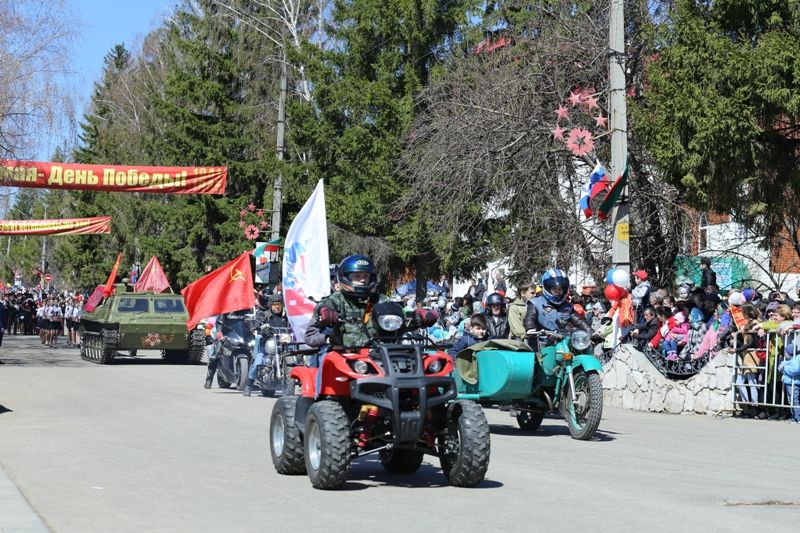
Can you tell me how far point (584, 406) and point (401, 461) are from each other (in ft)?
12.4

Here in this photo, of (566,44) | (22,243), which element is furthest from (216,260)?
(22,243)

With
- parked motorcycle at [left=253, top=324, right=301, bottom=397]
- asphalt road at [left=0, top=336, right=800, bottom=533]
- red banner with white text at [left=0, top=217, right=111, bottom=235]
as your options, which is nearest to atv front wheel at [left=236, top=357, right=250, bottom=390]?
parked motorcycle at [left=253, top=324, right=301, bottom=397]

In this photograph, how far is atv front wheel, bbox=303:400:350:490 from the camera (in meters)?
9.16

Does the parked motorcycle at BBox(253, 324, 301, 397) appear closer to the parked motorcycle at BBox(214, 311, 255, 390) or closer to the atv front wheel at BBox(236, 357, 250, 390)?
the atv front wheel at BBox(236, 357, 250, 390)

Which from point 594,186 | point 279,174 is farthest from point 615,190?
point 279,174

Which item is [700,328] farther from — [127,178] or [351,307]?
[127,178]

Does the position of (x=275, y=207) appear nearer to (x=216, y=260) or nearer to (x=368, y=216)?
(x=368, y=216)

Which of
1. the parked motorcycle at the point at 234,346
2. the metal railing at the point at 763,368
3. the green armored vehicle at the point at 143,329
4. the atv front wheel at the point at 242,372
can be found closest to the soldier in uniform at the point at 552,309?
the metal railing at the point at 763,368

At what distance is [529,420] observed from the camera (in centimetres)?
1503

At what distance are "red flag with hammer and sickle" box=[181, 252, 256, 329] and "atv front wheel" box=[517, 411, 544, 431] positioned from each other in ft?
25.0

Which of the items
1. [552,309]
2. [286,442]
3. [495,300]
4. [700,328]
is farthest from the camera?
[700,328]

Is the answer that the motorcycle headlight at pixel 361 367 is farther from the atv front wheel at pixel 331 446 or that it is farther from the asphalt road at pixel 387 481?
the asphalt road at pixel 387 481

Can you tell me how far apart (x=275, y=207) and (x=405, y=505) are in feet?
98.8

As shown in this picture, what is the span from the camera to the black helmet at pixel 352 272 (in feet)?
33.0
